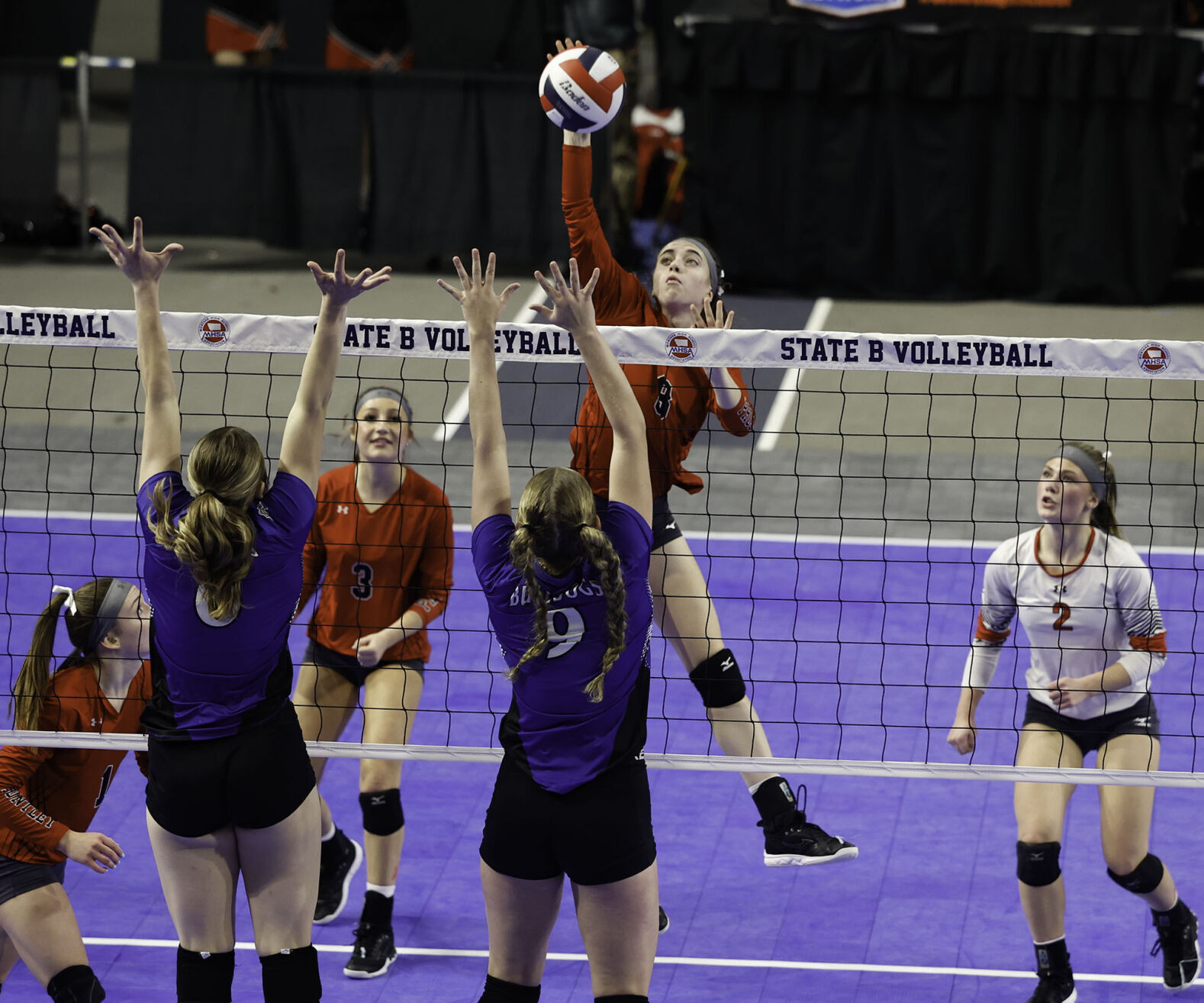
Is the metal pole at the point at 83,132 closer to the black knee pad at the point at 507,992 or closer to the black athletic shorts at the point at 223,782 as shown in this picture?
the black athletic shorts at the point at 223,782

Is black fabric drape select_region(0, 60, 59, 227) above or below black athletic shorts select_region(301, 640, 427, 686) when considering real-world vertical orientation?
above

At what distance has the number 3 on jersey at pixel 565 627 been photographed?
4602 millimetres

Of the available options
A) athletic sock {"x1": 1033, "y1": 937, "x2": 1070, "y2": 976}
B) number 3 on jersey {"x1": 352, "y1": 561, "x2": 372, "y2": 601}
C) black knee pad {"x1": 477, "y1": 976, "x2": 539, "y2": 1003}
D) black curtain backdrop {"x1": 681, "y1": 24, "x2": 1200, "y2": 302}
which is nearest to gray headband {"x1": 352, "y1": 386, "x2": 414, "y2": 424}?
number 3 on jersey {"x1": 352, "y1": 561, "x2": 372, "y2": 601}

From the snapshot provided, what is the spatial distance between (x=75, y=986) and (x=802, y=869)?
324 cm

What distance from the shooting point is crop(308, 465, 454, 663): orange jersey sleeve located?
6.77 m

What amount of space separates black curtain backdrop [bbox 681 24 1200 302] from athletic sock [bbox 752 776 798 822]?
10.6m

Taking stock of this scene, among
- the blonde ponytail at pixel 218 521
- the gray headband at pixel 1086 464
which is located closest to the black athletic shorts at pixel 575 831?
the blonde ponytail at pixel 218 521

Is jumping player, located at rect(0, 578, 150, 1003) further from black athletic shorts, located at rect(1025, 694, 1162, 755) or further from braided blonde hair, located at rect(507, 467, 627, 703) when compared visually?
black athletic shorts, located at rect(1025, 694, 1162, 755)

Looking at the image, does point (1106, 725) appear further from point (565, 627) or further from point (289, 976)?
point (289, 976)

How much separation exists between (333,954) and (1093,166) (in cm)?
1176

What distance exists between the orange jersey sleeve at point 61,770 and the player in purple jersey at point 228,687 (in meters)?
0.77

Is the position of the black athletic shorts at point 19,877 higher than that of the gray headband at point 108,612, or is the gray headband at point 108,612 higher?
the gray headband at point 108,612

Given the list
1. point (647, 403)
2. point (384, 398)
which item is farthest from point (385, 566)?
point (647, 403)

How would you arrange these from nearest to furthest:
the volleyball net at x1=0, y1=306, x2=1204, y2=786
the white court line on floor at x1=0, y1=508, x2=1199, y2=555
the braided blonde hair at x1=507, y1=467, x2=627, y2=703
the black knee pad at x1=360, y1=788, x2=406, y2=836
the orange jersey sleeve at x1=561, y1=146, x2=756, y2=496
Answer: the braided blonde hair at x1=507, y1=467, x2=627, y2=703, the volleyball net at x1=0, y1=306, x2=1204, y2=786, the orange jersey sleeve at x1=561, y1=146, x2=756, y2=496, the black knee pad at x1=360, y1=788, x2=406, y2=836, the white court line on floor at x1=0, y1=508, x2=1199, y2=555
